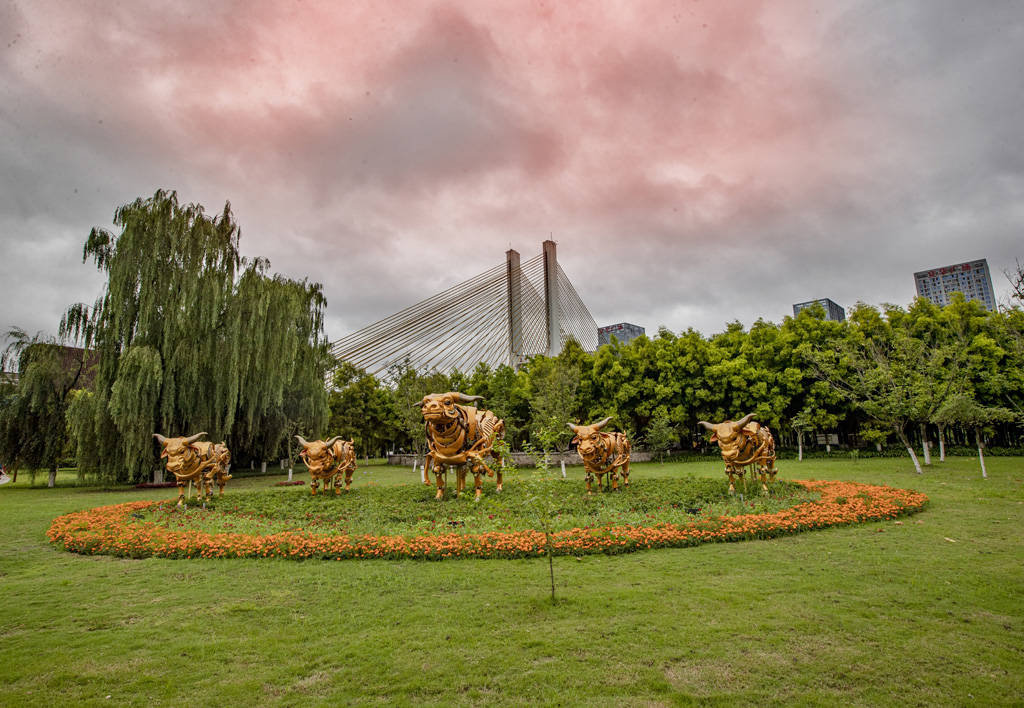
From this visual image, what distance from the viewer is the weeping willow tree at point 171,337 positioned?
15328 mm

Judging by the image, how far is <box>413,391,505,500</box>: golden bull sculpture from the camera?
9.97 m

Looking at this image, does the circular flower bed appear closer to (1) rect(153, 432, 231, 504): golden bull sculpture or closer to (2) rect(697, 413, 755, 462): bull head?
(2) rect(697, 413, 755, 462): bull head

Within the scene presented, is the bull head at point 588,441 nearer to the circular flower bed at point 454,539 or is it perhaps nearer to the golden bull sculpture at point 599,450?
the golden bull sculpture at point 599,450

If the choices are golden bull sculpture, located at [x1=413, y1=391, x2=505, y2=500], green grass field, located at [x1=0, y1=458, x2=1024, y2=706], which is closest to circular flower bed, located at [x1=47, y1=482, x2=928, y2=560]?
green grass field, located at [x1=0, y1=458, x2=1024, y2=706]

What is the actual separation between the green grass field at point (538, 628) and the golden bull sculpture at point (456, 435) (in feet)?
13.3

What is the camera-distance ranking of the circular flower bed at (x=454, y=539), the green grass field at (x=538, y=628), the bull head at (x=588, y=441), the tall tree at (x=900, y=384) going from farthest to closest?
the tall tree at (x=900, y=384)
the bull head at (x=588, y=441)
the circular flower bed at (x=454, y=539)
the green grass field at (x=538, y=628)

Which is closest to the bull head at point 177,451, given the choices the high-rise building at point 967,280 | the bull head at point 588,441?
the bull head at point 588,441

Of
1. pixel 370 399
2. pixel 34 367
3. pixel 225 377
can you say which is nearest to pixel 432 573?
pixel 225 377

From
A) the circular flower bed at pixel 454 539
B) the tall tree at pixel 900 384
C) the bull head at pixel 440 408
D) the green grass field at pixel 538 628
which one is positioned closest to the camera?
the green grass field at pixel 538 628

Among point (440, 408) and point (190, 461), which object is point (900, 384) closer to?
point (440, 408)

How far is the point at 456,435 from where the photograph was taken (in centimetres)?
1038

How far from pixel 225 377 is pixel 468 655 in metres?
15.9

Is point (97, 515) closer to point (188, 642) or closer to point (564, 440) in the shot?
point (188, 642)

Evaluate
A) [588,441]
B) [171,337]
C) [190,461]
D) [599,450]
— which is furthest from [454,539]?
[171,337]
